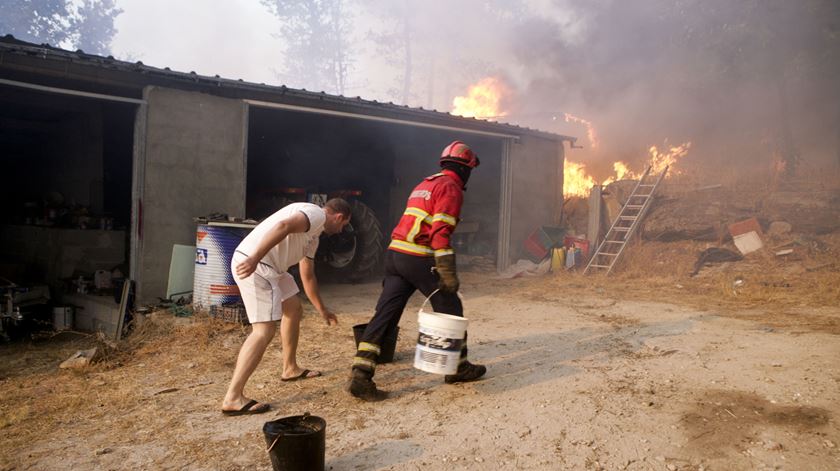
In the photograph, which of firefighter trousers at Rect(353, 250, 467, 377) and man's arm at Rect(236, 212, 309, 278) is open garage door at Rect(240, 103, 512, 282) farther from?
man's arm at Rect(236, 212, 309, 278)

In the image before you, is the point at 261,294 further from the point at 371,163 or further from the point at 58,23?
the point at 58,23

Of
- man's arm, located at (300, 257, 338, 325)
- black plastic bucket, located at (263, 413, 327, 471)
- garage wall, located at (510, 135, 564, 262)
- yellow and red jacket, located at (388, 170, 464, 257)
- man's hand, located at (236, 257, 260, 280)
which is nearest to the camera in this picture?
black plastic bucket, located at (263, 413, 327, 471)

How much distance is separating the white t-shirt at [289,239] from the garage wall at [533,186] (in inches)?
308

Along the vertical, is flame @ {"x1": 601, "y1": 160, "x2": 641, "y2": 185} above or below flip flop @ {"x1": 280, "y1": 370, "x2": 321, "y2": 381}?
above

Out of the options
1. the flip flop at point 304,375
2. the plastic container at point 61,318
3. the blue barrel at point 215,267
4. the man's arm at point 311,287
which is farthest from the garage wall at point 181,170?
the man's arm at point 311,287

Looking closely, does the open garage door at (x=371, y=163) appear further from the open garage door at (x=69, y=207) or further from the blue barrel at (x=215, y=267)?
the blue barrel at (x=215, y=267)

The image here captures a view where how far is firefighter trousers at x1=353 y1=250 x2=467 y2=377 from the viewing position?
3844 mm

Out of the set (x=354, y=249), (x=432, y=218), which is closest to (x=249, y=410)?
(x=432, y=218)

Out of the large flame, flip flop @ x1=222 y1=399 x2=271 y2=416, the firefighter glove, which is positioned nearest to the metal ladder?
the large flame

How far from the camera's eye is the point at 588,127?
19.4m

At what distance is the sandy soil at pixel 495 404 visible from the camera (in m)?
3.03

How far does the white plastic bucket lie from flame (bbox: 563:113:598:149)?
15.7m

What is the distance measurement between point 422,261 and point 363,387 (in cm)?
98

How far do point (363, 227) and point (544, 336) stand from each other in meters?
4.29
